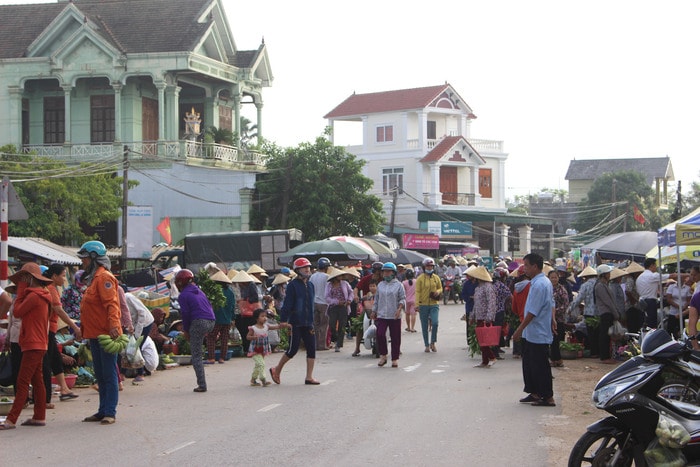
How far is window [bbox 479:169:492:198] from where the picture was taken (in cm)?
6869

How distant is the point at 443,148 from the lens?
64.7 metres

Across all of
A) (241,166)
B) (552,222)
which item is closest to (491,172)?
(552,222)

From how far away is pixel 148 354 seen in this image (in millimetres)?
15523

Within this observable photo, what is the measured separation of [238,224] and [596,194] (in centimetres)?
4034

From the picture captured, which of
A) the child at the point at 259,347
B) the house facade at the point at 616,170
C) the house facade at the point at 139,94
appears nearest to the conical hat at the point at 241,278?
the child at the point at 259,347

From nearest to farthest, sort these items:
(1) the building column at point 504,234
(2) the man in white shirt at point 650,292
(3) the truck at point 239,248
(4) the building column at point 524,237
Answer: (2) the man in white shirt at point 650,292, (3) the truck at point 239,248, (1) the building column at point 504,234, (4) the building column at point 524,237

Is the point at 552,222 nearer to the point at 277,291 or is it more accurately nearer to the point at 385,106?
the point at 385,106

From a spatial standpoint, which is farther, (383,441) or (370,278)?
(370,278)

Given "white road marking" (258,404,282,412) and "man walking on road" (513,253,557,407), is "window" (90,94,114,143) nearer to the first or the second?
"white road marking" (258,404,282,412)

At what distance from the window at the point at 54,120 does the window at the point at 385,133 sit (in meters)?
28.6

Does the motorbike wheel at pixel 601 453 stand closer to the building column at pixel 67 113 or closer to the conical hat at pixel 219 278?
the conical hat at pixel 219 278

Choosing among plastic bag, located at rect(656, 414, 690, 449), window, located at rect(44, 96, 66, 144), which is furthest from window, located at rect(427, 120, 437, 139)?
plastic bag, located at rect(656, 414, 690, 449)

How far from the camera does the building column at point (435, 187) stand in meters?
64.1

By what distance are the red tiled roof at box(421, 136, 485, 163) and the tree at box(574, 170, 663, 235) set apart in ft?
37.5
